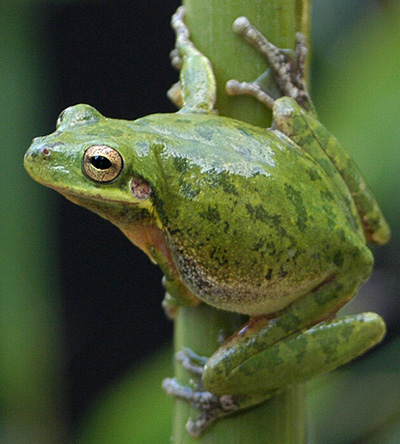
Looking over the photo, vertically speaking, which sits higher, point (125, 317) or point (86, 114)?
point (86, 114)

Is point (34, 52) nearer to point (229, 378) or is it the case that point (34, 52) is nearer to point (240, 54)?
point (240, 54)

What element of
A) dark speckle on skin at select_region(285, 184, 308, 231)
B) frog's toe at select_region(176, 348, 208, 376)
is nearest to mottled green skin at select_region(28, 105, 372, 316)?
dark speckle on skin at select_region(285, 184, 308, 231)

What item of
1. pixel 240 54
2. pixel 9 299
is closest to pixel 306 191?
pixel 240 54

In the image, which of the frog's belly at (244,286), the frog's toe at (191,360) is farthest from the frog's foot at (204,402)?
the frog's belly at (244,286)

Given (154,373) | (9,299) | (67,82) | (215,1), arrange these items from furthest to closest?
(67,82), (9,299), (154,373), (215,1)

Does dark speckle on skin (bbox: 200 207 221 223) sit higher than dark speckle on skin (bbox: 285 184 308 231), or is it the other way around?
dark speckle on skin (bbox: 285 184 308 231)

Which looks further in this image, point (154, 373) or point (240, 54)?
point (154, 373)

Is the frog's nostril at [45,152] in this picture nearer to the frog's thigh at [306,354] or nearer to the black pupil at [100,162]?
the black pupil at [100,162]

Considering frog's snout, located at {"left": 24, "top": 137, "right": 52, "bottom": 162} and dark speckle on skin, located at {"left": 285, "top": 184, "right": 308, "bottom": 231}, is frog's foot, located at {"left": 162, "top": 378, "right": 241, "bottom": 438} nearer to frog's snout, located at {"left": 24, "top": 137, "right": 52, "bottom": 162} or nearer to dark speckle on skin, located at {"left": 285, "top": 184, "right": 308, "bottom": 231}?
dark speckle on skin, located at {"left": 285, "top": 184, "right": 308, "bottom": 231}
